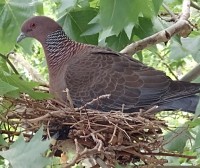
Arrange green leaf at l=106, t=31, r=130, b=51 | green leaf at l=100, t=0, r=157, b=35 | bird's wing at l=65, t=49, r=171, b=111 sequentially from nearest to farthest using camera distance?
green leaf at l=100, t=0, r=157, b=35 → bird's wing at l=65, t=49, r=171, b=111 → green leaf at l=106, t=31, r=130, b=51

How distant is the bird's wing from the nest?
0.58ft

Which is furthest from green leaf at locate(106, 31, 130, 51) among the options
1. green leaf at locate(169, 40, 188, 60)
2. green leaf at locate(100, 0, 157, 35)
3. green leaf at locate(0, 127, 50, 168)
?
green leaf at locate(0, 127, 50, 168)

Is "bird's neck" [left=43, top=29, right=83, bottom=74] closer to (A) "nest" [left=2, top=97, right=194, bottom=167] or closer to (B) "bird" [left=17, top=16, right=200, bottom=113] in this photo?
(B) "bird" [left=17, top=16, right=200, bottom=113]

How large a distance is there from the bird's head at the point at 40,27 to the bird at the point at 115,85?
0.11 ft

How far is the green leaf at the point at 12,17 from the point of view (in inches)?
50.3

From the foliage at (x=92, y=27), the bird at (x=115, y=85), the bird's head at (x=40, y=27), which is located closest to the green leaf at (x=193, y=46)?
the foliage at (x=92, y=27)

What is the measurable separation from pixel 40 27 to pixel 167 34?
1.18 feet

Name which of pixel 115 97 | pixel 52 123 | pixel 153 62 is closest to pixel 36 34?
pixel 115 97

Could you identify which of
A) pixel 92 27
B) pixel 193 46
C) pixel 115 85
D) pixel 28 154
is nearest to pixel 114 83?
pixel 115 85

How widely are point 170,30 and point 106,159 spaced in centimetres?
45

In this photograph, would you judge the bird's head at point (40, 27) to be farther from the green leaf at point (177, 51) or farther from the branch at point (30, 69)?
the green leaf at point (177, 51)

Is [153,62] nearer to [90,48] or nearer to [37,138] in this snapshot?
[90,48]

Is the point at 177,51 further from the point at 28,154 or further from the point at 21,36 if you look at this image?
the point at 28,154

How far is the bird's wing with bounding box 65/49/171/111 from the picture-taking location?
4.52 ft
